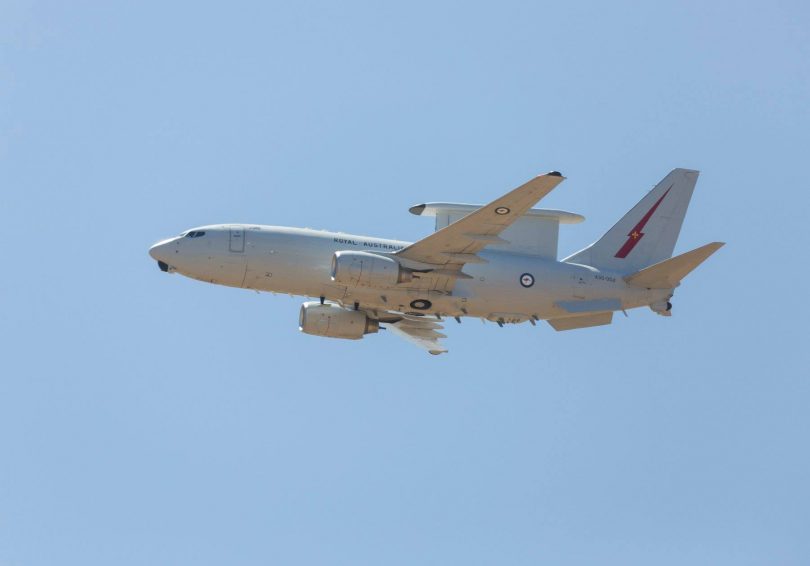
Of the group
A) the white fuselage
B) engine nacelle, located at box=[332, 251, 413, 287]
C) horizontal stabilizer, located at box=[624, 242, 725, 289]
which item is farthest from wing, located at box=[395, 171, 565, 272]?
horizontal stabilizer, located at box=[624, 242, 725, 289]

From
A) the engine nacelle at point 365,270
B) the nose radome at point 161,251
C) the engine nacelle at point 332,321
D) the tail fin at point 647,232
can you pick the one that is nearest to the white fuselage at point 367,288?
the nose radome at point 161,251

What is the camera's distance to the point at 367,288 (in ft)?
182

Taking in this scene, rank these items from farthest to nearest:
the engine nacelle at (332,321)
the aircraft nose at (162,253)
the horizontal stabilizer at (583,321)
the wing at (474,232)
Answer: the engine nacelle at (332,321) → the horizontal stabilizer at (583,321) → the aircraft nose at (162,253) → the wing at (474,232)

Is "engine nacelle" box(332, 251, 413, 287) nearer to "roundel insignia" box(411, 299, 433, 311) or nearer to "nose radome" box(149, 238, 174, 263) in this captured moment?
"roundel insignia" box(411, 299, 433, 311)

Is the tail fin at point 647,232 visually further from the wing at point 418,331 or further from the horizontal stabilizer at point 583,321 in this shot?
the wing at point 418,331

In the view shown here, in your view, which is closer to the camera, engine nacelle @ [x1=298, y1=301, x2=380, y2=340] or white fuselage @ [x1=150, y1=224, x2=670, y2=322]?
white fuselage @ [x1=150, y1=224, x2=670, y2=322]

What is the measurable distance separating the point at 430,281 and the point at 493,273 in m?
2.75

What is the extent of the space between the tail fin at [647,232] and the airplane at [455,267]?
0.23 ft

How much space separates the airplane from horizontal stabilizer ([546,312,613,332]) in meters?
0.04

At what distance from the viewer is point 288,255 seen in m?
56.1

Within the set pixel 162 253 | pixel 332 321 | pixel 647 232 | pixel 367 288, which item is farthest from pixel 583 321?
pixel 162 253

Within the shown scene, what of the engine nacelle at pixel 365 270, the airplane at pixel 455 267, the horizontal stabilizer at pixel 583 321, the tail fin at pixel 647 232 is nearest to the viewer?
the engine nacelle at pixel 365 270

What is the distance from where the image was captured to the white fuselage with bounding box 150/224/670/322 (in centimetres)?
5610

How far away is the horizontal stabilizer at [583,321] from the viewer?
194 ft
